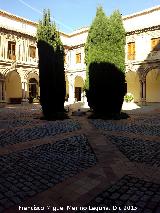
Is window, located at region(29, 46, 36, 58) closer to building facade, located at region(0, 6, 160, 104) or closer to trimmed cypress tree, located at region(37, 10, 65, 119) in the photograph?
building facade, located at region(0, 6, 160, 104)

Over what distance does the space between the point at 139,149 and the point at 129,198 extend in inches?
123

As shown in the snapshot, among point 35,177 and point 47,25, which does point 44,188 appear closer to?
point 35,177

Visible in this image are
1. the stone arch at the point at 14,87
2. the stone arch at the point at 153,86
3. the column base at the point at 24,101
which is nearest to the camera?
the column base at the point at 24,101

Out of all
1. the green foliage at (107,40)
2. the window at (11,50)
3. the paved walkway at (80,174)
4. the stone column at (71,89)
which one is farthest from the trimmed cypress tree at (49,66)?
the stone column at (71,89)

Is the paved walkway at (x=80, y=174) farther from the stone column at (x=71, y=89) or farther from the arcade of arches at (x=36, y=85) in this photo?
the stone column at (x=71, y=89)

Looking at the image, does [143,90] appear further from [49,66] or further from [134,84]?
[49,66]

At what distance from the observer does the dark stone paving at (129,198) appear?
3506 millimetres

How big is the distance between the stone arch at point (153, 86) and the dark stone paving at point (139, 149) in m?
19.6

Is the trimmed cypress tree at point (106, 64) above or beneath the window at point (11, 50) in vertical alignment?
beneath

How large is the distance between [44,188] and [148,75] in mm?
24936

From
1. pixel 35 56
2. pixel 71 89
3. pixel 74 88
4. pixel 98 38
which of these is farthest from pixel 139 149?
pixel 74 88

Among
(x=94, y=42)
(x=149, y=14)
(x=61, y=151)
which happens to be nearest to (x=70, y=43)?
(x=149, y=14)

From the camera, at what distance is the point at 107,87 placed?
13.8 m

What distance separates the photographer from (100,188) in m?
4.16
